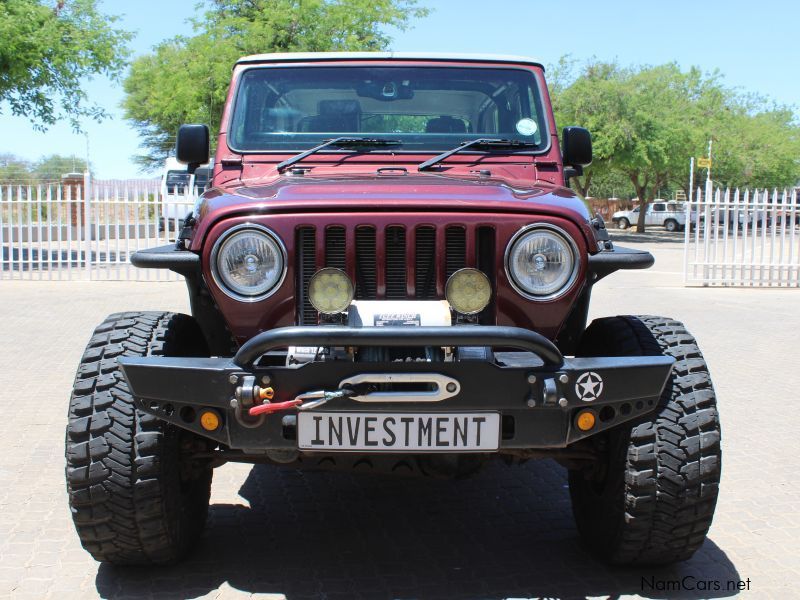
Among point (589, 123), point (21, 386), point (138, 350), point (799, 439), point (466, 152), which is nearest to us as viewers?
point (138, 350)

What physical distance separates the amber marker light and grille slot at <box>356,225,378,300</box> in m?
0.66

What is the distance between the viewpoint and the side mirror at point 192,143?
14.3 feet

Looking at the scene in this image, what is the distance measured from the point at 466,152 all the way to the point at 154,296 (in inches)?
412

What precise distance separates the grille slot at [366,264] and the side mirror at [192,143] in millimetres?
1680

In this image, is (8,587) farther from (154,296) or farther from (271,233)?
(154,296)

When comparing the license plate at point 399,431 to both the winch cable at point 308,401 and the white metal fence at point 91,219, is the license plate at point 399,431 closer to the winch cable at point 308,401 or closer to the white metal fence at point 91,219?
the winch cable at point 308,401

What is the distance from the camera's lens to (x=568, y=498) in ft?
14.3

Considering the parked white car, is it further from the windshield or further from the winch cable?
the winch cable

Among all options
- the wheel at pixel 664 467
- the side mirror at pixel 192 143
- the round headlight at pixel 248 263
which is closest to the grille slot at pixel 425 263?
the round headlight at pixel 248 263

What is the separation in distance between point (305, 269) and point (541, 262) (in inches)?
32.7

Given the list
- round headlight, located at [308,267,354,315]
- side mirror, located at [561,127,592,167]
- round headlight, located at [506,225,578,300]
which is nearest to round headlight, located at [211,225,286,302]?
round headlight, located at [308,267,354,315]

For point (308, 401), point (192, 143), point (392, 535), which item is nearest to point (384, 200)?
point (308, 401)

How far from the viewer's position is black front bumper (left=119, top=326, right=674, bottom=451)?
8.60 feet

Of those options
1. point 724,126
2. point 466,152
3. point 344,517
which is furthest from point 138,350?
point 724,126
